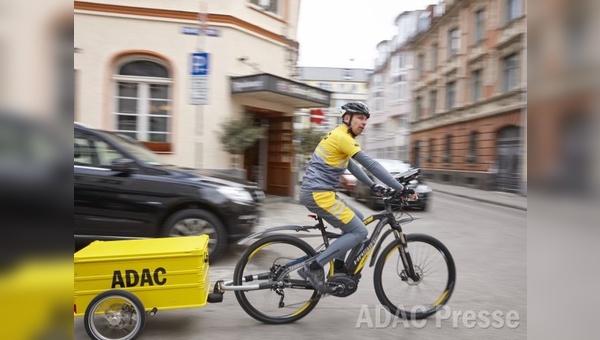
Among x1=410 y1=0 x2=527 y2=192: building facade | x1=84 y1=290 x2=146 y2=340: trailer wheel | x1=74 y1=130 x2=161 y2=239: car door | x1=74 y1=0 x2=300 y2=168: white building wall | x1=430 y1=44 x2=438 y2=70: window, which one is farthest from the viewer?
x1=430 y1=44 x2=438 y2=70: window

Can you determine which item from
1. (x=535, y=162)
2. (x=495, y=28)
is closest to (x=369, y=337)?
(x=535, y=162)

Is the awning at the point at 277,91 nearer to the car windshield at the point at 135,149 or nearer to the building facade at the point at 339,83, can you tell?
the building facade at the point at 339,83

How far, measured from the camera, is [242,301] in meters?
3.99

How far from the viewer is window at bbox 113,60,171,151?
11.4m

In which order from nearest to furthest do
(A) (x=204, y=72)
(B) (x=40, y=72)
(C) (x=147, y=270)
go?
(B) (x=40, y=72) < (C) (x=147, y=270) < (A) (x=204, y=72)

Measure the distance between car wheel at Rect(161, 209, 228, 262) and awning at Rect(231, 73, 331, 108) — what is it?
5717 millimetres

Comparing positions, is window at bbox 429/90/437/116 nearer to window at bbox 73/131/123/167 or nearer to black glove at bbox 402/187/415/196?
window at bbox 73/131/123/167

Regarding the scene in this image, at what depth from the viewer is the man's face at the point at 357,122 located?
3.89 metres

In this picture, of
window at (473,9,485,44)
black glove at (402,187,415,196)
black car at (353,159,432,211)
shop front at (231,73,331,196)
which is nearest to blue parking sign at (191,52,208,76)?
black glove at (402,187,415,196)

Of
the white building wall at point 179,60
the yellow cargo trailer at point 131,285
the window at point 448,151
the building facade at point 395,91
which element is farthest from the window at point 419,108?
the yellow cargo trailer at point 131,285

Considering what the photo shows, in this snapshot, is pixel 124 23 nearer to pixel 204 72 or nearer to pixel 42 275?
pixel 204 72

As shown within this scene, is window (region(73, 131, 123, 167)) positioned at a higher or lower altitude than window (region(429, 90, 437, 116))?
lower

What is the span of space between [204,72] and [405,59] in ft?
114

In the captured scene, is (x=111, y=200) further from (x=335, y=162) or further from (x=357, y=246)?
(x=357, y=246)
